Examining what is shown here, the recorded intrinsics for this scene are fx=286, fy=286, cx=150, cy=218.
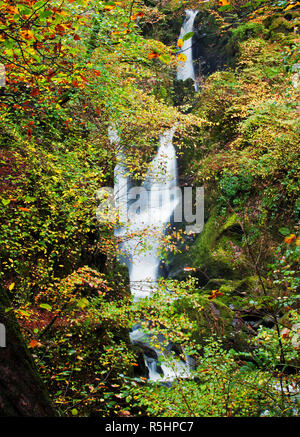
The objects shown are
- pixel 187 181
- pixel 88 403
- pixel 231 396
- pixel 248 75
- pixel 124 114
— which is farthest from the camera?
pixel 187 181

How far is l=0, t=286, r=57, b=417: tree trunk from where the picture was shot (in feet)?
3.97

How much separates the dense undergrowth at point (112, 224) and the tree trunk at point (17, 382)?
179mm

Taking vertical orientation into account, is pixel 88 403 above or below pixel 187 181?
below

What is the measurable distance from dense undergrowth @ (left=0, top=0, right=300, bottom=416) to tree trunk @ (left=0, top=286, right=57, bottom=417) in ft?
0.59

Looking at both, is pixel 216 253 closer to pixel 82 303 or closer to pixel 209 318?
pixel 209 318

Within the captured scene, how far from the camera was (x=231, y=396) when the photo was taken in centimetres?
325

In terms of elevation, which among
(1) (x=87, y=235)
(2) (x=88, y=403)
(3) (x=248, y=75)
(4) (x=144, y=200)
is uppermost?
(3) (x=248, y=75)

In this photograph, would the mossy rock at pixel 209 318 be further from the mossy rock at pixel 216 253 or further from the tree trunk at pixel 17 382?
the tree trunk at pixel 17 382

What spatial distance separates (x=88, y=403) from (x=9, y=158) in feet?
12.4

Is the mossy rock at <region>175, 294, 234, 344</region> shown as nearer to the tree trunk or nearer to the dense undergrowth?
the dense undergrowth

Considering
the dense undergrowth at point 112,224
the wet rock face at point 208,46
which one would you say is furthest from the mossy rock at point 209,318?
the wet rock face at point 208,46
